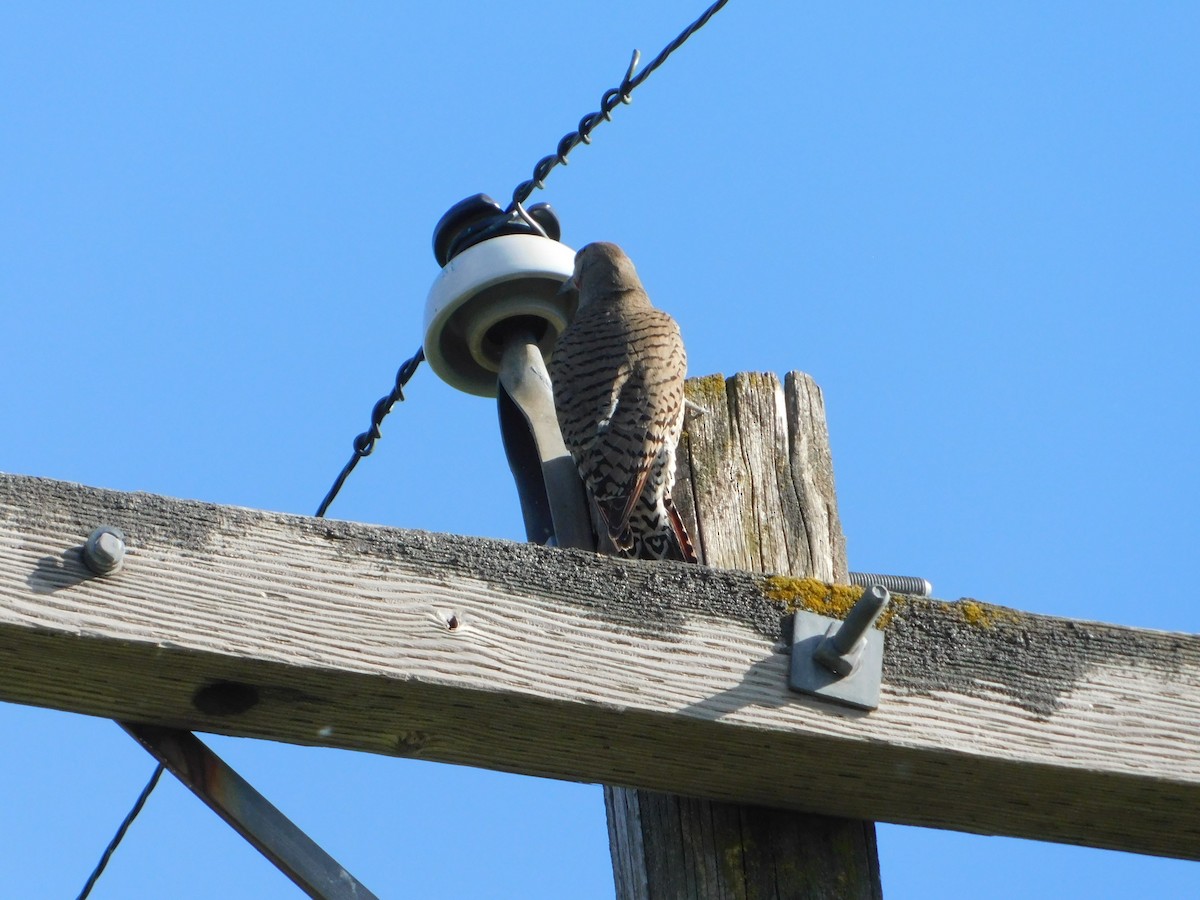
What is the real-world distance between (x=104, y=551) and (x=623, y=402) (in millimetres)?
2799

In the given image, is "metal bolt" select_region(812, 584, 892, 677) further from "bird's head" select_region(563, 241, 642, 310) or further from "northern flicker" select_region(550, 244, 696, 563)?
"bird's head" select_region(563, 241, 642, 310)

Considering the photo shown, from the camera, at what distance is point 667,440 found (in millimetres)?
3875

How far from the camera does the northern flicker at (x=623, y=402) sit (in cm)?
386

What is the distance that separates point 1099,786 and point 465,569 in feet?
2.80

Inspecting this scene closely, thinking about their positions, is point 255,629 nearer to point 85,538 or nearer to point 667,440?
point 85,538

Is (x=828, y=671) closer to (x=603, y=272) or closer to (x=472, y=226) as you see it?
(x=472, y=226)

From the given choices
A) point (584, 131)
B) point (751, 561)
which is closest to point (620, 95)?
point (584, 131)

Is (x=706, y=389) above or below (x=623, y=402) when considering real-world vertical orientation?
below

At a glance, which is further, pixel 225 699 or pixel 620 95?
pixel 620 95

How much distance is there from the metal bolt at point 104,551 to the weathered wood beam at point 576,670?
15mm

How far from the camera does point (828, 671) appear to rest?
6.25 ft

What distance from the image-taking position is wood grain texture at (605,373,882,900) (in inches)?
81.3

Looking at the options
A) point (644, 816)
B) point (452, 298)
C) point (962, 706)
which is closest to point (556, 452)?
point (452, 298)

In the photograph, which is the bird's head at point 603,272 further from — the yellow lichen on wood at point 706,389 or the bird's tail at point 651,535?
the yellow lichen on wood at point 706,389
